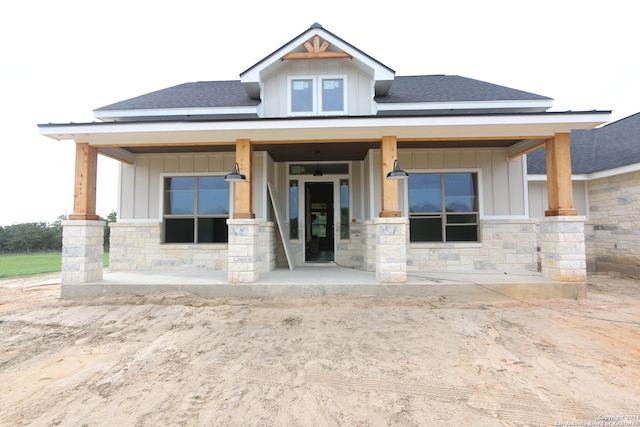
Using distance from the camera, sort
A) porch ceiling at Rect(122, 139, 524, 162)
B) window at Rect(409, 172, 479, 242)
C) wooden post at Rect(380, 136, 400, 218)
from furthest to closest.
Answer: window at Rect(409, 172, 479, 242)
porch ceiling at Rect(122, 139, 524, 162)
wooden post at Rect(380, 136, 400, 218)

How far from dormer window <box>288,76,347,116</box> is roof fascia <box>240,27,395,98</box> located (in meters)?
0.64

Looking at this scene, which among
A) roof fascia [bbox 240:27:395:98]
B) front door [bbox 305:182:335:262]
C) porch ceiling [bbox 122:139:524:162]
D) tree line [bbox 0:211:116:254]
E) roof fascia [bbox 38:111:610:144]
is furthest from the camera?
tree line [bbox 0:211:116:254]

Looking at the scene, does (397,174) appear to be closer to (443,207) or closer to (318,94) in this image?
(443,207)

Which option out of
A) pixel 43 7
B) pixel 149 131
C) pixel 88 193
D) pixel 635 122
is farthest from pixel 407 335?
pixel 635 122

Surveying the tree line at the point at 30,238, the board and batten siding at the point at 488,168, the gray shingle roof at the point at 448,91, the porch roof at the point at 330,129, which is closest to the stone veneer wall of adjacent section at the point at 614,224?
the board and batten siding at the point at 488,168

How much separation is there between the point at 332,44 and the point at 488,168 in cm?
552

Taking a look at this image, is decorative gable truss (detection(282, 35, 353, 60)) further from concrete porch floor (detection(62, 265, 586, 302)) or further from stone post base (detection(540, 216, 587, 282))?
stone post base (detection(540, 216, 587, 282))

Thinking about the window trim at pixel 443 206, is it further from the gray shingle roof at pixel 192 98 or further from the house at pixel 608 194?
the gray shingle roof at pixel 192 98

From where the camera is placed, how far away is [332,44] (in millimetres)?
7961

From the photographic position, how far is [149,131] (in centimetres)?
620

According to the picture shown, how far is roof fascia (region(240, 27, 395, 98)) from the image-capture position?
786cm

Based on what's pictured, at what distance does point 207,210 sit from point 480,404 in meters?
7.74

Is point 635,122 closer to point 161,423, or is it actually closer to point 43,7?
point 161,423

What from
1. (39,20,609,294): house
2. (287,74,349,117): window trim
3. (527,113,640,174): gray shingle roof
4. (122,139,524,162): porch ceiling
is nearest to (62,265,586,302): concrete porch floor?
(39,20,609,294): house
